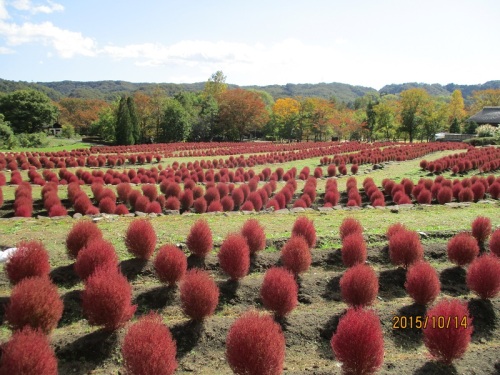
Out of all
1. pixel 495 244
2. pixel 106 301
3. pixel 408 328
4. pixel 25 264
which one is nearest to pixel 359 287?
pixel 408 328

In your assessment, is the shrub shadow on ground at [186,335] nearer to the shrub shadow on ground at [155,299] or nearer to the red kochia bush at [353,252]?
the shrub shadow on ground at [155,299]

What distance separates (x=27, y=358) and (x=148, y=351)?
1.26 meters

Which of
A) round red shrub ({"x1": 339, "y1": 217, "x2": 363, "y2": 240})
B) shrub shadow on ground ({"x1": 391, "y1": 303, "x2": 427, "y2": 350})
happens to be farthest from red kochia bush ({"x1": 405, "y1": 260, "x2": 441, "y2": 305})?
round red shrub ({"x1": 339, "y1": 217, "x2": 363, "y2": 240})

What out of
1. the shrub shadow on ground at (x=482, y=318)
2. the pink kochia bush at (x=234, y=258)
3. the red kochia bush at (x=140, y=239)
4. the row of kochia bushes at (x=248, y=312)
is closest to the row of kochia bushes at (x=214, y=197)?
the red kochia bush at (x=140, y=239)

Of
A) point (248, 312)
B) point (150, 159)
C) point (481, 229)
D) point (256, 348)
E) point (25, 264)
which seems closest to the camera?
point (256, 348)

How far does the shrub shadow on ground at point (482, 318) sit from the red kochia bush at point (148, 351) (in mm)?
5245

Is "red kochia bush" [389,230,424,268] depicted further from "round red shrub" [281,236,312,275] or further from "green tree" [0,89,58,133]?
"green tree" [0,89,58,133]

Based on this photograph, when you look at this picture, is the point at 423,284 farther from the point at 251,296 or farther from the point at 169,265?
the point at 169,265

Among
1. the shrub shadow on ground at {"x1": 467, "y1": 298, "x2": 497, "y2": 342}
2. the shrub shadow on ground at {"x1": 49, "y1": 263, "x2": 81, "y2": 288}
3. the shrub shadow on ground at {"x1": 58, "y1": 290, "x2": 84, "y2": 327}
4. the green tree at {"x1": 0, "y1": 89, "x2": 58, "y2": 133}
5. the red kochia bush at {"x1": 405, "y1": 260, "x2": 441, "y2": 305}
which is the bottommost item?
the shrub shadow on ground at {"x1": 467, "y1": 298, "x2": 497, "y2": 342}

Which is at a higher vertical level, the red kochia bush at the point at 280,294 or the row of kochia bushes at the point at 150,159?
the red kochia bush at the point at 280,294

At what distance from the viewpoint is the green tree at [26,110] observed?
72.0 m

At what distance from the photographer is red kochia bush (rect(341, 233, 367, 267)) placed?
868 cm

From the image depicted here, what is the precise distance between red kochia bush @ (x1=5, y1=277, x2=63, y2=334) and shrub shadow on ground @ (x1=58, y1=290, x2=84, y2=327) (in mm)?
835

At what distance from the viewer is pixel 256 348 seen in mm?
4812
